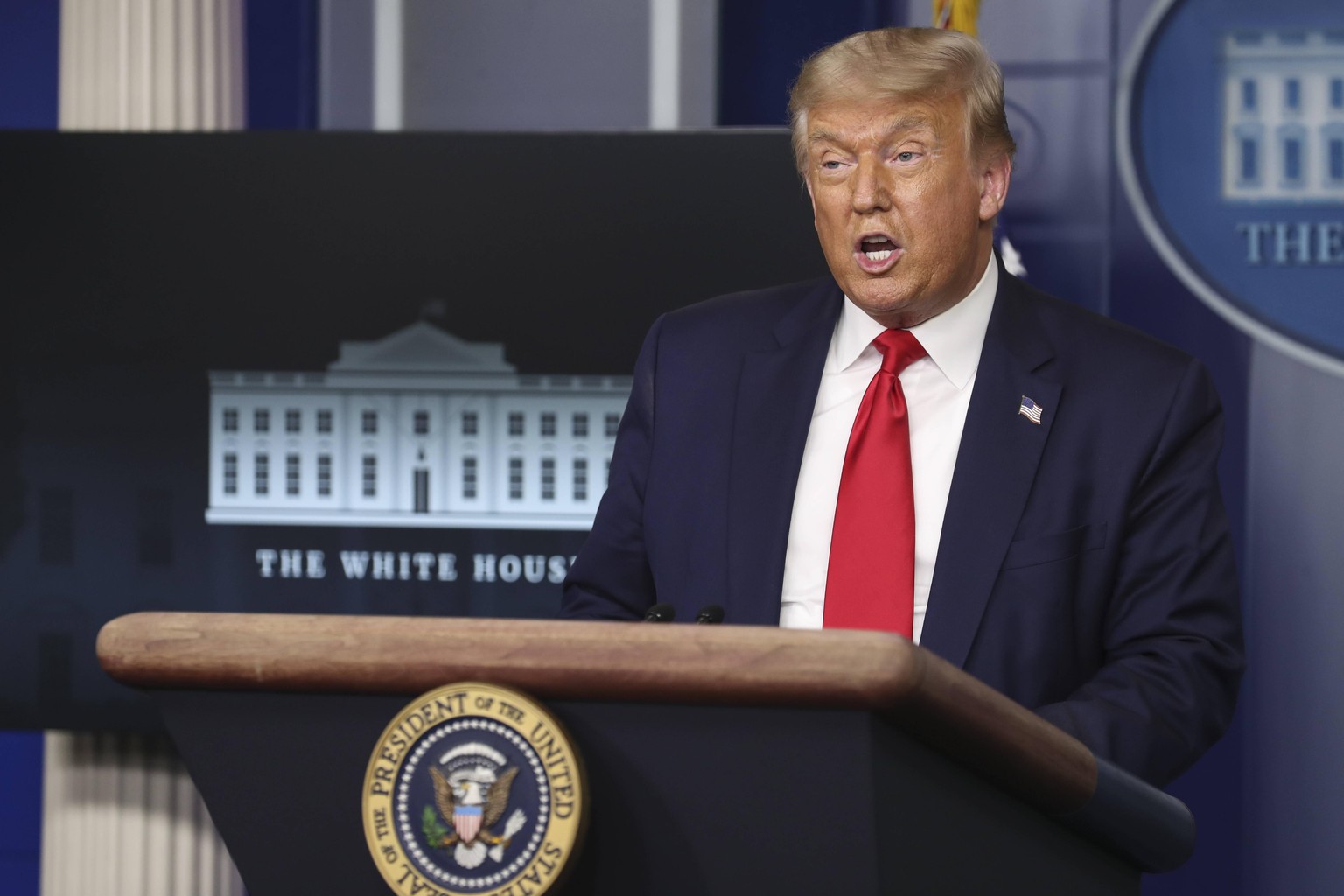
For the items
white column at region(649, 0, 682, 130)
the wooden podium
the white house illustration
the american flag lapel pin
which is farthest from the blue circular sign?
the wooden podium

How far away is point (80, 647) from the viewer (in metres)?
2.89

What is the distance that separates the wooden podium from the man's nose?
31.0 inches

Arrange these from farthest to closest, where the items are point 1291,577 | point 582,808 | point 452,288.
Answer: point 452,288
point 1291,577
point 582,808

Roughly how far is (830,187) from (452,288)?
1375 mm

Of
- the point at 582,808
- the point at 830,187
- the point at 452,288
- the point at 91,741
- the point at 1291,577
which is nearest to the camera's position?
the point at 582,808

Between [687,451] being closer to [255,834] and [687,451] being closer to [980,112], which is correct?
[980,112]

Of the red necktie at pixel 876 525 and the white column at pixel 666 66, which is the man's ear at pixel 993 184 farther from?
the white column at pixel 666 66

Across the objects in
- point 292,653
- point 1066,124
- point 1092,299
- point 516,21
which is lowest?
point 292,653

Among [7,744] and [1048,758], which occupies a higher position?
[1048,758]

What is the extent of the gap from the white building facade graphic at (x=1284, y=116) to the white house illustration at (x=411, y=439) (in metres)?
1.21

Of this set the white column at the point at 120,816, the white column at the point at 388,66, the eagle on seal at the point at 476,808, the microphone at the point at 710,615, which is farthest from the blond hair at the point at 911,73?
the white column at the point at 120,816

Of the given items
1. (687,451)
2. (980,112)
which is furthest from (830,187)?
(687,451)

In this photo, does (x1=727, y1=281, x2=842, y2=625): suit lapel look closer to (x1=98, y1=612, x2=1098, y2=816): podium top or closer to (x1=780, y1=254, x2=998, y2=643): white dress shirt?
(x1=780, y1=254, x2=998, y2=643): white dress shirt

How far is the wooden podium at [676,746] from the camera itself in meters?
0.82
